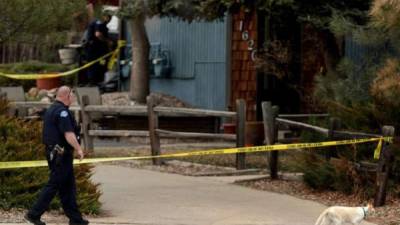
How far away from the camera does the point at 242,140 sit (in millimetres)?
14922

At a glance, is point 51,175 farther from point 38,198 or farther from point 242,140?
point 242,140

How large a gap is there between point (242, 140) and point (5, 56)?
55.1ft

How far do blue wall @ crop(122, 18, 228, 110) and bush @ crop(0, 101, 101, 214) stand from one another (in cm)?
970

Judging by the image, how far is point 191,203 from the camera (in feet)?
39.2

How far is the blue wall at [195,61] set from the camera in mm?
21125

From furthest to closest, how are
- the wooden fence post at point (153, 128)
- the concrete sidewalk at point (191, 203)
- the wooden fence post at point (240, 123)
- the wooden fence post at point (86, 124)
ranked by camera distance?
the wooden fence post at point (86, 124) → the wooden fence post at point (153, 128) → the wooden fence post at point (240, 123) → the concrete sidewalk at point (191, 203)

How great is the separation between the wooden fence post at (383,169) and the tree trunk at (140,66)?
10.5 meters

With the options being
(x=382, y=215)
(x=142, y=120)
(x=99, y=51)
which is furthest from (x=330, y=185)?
(x=99, y=51)

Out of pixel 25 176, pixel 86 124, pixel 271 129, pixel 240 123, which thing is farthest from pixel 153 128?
pixel 25 176

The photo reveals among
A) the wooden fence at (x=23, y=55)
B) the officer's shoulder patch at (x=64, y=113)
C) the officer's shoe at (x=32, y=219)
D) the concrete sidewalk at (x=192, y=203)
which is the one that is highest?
the officer's shoulder patch at (x=64, y=113)

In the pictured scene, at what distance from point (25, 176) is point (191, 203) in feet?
7.55

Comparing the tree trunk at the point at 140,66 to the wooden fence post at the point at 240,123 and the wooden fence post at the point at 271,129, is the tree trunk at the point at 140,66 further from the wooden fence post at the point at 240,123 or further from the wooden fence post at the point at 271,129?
the wooden fence post at the point at 271,129

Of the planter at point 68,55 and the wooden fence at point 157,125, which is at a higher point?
the planter at point 68,55

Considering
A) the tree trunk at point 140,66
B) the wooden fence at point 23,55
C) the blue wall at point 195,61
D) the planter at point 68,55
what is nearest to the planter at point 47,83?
the planter at point 68,55
